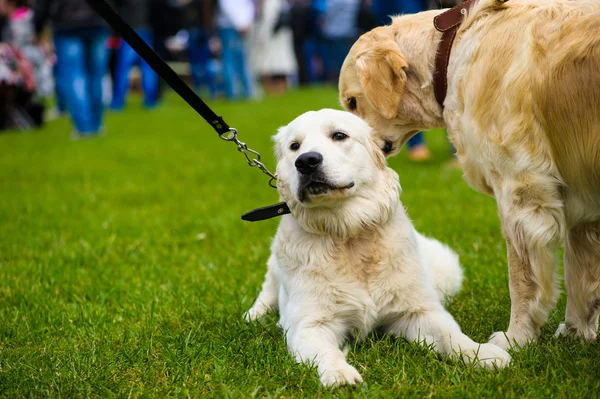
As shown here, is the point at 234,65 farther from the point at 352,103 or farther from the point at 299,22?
the point at 352,103

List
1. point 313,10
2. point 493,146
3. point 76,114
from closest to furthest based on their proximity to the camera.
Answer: point 493,146, point 76,114, point 313,10

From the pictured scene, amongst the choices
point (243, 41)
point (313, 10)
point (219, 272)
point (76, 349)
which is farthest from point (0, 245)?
point (313, 10)

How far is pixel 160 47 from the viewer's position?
768 inches

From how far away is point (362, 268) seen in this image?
9.86ft

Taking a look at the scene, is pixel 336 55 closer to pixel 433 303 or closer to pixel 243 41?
pixel 243 41

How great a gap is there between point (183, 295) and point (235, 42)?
14642 mm

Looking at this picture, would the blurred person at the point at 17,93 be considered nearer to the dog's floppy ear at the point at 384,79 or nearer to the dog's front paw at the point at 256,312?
the dog's front paw at the point at 256,312

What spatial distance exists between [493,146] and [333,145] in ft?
2.23

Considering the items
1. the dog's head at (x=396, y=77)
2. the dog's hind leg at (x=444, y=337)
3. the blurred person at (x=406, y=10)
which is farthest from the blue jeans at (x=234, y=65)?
the dog's hind leg at (x=444, y=337)

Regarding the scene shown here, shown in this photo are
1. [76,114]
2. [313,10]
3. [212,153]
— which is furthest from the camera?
[313,10]

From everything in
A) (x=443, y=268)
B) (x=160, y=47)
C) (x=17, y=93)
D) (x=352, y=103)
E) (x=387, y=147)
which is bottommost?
(x=160, y=47)

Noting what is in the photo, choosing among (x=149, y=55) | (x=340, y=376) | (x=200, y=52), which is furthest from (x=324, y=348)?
(x=200, y=52)

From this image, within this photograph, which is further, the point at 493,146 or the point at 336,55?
the point at 336,55

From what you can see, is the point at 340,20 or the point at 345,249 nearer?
the point at 345,249
